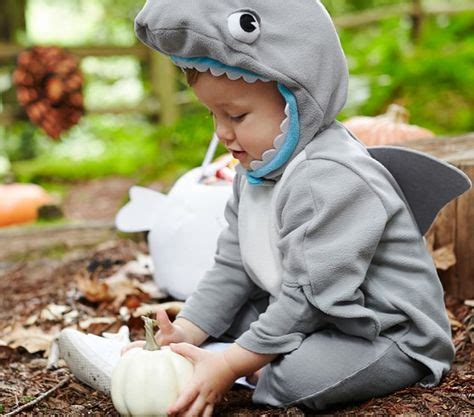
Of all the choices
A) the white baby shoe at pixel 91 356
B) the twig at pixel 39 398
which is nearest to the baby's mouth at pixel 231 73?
the white baby shoe at pixel 91 356

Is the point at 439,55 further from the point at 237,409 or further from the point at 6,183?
the point at 237,409

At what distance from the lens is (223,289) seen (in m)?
2.45

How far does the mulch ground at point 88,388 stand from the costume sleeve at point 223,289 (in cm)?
22

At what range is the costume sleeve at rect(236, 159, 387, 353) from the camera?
78.4 inches

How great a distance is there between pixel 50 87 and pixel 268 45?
6.22 metres

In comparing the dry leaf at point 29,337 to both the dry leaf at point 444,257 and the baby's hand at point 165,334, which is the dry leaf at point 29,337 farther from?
the dry leaf at point 444,257

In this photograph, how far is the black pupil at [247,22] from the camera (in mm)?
1928

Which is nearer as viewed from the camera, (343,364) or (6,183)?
(343,364)

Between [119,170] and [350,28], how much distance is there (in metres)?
3.51

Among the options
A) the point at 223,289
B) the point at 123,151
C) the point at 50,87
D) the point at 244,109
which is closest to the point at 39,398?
the point at 223,289

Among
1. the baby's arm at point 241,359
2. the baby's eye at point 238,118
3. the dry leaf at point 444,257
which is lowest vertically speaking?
the dry leaf at point 444,257

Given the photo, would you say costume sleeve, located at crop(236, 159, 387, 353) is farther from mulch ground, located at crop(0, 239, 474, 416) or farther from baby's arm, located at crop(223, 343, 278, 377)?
mulch ground, located at crop(0, 239, 474, 416)

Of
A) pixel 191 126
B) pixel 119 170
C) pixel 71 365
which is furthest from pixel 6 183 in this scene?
pixel 71 365

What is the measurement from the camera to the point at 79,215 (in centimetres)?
669
